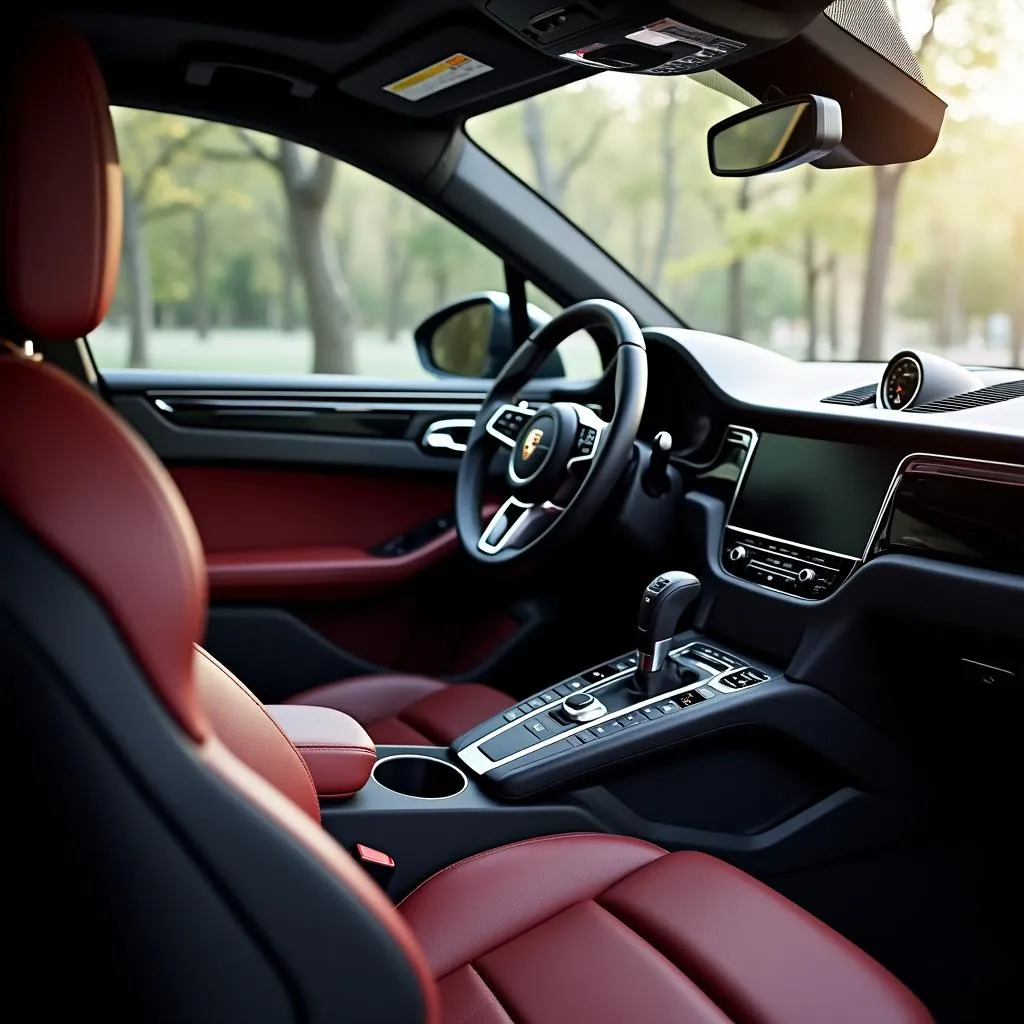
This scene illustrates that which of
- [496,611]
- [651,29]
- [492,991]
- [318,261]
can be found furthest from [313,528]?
[318,261]

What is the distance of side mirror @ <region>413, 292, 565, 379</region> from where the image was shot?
296cm

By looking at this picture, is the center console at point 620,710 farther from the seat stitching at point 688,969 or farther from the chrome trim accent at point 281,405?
the chrome trim accent at point 281,405

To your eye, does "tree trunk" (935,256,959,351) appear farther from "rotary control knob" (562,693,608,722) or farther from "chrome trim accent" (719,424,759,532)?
"rotary control knob" (562,693,608,722)

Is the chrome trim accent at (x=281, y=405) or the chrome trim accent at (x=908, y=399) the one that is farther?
the chrome trim accent at (x=281, y=405)

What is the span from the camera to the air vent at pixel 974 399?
184 centimetres

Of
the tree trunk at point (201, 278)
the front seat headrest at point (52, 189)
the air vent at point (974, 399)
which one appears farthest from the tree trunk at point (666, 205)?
the front seat headrest at point (52, 189)

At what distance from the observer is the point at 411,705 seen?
2.21 metres

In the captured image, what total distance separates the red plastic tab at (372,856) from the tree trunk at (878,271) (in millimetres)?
6915

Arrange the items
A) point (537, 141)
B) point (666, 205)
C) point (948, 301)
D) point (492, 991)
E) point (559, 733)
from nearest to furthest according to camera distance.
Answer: point (492, 991), point (559, 733), point (537, 141), point (948, 301), point (666, 205)

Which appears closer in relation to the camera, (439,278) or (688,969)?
(688,969)

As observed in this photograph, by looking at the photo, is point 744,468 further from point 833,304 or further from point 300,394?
point 833,304

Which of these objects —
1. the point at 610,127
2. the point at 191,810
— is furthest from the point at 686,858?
the point at 610,127

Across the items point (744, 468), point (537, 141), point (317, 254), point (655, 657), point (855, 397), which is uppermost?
point (537, 141)

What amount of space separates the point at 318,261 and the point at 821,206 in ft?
16.0
